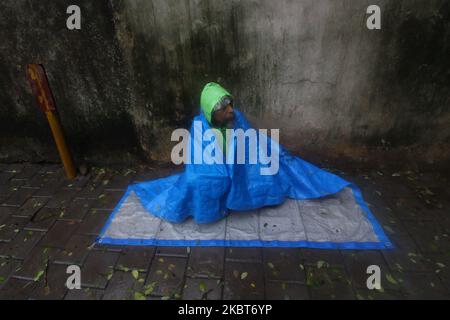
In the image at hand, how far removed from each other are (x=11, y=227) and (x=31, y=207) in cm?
34

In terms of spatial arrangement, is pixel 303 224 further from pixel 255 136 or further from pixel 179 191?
pixel 179 191

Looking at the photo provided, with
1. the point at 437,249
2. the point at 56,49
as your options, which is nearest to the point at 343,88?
the point at 437,249

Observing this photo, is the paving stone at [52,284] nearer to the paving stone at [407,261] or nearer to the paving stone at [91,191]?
the paving stone at [91,191]

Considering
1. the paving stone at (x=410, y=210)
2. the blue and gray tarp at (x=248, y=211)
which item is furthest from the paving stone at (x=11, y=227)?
the paving stone at (x=410, y=210)

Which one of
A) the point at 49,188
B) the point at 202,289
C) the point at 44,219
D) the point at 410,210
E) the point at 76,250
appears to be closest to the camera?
the point at 202,289

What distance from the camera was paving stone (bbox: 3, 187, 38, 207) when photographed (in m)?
3.76

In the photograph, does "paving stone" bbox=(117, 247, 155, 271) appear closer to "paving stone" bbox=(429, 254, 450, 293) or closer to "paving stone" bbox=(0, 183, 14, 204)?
"paving stone" bbox=(0, 183, 14, 204)

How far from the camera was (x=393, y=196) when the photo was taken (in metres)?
3.55

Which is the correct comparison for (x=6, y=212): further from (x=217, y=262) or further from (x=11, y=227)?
(x=217, y=262)

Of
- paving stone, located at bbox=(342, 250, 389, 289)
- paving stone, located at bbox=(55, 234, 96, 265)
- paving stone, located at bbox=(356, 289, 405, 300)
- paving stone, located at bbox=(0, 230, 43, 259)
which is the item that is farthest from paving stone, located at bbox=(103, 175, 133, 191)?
paving stone, located at bbox=(356, 289, 405, 300)

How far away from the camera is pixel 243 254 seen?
2.89 metres

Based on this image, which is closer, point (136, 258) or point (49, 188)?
point (136, 258)

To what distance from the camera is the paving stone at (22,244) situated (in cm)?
306

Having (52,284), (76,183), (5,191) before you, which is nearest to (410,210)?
(52,284)
